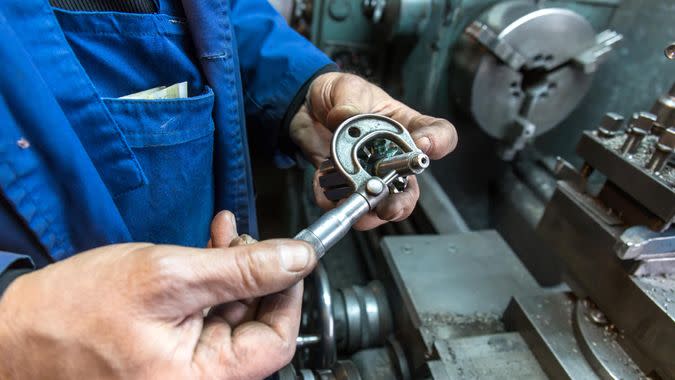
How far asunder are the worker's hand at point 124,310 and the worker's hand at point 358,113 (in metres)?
0.25

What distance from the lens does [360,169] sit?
1.66ft

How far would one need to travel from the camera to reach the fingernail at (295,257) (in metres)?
0.40

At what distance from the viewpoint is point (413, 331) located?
2.17ft

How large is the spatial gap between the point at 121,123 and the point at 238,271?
0.26 metres

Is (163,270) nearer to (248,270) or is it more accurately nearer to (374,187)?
(248,270)

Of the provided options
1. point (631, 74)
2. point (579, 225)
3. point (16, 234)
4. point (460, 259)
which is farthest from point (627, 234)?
point (631, 74)

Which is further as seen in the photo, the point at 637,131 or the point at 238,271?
→ the point at 637,131

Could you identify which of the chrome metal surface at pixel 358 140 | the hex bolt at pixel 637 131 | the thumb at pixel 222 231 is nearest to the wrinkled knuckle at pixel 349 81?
the chrome metal surface at pixel 358 140

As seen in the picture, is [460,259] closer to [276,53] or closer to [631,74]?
[276,53]

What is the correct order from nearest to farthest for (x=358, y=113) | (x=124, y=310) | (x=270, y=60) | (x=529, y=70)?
1. (x=124, y=310)
2. (x=358, y=113)
3. (x=270, y=60)
4. (x=529, y=70)

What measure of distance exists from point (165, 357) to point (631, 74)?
1303 mm

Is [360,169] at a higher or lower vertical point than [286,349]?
higher

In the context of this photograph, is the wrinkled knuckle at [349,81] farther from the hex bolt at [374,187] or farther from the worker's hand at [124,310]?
the worker's hand at [124,310]

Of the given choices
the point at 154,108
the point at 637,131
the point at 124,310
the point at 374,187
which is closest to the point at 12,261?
the point at 124,310
